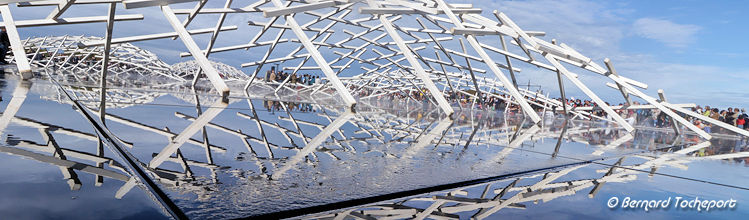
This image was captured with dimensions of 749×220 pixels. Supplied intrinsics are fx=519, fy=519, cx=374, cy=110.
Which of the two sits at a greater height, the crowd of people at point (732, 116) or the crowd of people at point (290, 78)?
the crowd of people at point (290, 78)

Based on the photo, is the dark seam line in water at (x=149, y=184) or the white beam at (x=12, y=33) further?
the white beam at (x=12, y=33)

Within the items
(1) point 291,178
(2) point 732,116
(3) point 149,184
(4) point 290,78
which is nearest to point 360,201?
(1) point 291,178

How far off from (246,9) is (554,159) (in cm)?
1234

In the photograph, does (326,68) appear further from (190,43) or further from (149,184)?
(149,184)

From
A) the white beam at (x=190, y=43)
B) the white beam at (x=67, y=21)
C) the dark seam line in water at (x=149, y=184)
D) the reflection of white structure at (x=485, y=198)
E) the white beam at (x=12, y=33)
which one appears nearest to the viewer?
the dark seam line in water at (x=149, y=184)

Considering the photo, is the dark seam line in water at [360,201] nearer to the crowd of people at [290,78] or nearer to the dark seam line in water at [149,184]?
the dark seam line in water at [149,184]

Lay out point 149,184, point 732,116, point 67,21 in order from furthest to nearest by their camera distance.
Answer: point 732,116
point 67,21
point 149,184

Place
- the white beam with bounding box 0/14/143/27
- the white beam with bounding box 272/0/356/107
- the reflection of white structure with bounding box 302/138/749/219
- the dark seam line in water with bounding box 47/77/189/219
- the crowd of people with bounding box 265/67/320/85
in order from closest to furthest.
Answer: the dark seam line in water with bounding box 47/77/189/219
the reflection of white structure with bounding box 302/138/749/219
the white beam with bounding box 272/0/356/107
the white beam with bounding box 0/14/143/27
the crowd of people with bounding box 265/67/320/85

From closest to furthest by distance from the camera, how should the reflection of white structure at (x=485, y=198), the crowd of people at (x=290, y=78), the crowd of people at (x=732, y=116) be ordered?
the reflection of white structure at (x=485, y=198) < the crowd of people at (x=732, y=116) < the crowd of people at (x=290, y=78)

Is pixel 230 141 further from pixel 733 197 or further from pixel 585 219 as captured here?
pixel 733 197

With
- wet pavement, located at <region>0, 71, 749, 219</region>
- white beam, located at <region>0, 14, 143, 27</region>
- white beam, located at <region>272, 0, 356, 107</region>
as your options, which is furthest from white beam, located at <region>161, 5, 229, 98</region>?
wet pavement, located at <region>0, 71, 749, 219</region>

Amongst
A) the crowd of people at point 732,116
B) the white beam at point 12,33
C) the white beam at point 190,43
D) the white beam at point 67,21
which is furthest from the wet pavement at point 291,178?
the crowd of people at point 732,116

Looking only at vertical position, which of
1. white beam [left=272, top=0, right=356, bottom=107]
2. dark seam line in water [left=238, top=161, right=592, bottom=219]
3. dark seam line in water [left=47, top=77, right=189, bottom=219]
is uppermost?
white beam [left=272, top=0, right=356, bottom=107]

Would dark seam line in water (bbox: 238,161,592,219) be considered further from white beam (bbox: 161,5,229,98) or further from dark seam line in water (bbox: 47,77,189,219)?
white beam (bbox: 161,5,229,98)
